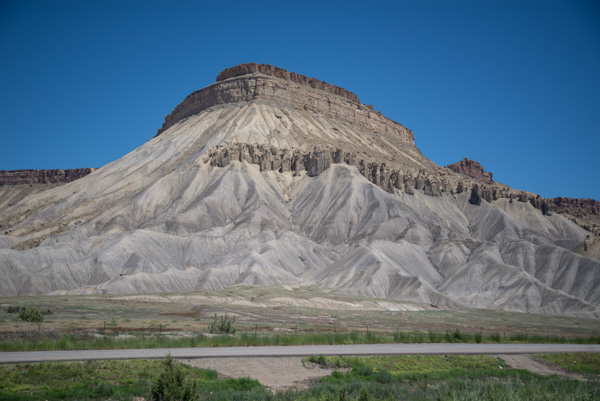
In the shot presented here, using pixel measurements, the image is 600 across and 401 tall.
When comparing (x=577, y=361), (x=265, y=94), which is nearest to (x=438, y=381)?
(x=577, y=361)

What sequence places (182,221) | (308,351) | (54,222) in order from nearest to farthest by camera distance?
(308,351)
(182,221)
(54,222)

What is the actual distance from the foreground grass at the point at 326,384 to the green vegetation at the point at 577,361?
4.36 m

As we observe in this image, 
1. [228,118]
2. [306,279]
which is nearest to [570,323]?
[306,279]

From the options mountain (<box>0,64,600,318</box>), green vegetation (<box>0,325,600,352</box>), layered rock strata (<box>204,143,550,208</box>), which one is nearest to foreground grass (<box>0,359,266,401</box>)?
green vegetation (<box>0,325,600,352</box>)

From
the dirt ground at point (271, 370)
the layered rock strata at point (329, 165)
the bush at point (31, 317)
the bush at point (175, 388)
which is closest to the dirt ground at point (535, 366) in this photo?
the dirt ground at point (271, 370)

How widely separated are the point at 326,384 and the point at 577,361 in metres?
17.1

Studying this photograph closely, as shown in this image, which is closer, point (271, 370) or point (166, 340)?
point (271, 370)

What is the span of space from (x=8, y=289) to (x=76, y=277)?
32.2 ft

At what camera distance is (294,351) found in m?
27.4

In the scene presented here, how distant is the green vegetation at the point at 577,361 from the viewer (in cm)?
2877

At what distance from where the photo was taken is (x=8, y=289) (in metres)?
83.2

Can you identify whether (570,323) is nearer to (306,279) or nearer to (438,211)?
(306,279)

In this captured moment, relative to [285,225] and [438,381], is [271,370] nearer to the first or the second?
[438,381]

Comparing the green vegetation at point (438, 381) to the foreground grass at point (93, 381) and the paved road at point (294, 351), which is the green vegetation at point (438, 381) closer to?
the paved road at point (294, 351)
